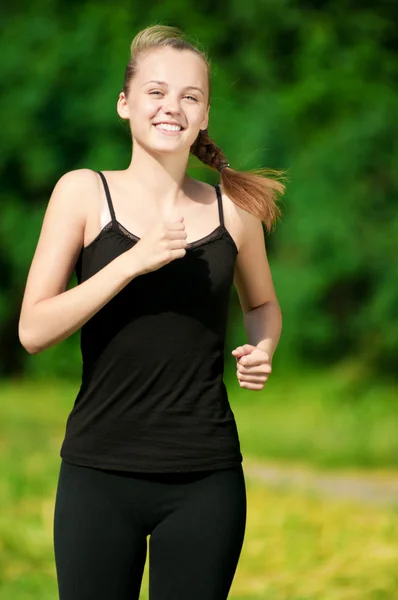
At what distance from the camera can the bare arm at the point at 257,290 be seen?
7.43 feet

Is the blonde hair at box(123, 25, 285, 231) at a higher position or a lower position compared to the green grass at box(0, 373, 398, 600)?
higher

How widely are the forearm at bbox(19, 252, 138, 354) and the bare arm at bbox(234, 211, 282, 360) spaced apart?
366 mm

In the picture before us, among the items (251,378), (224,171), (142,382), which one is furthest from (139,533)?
(224,171)

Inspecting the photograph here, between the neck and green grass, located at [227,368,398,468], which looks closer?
the neck

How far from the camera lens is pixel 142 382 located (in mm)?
2043

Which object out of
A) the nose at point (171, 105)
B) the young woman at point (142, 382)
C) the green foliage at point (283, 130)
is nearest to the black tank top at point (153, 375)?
the young woman at point (142, 382)

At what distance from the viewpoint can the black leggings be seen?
79.7 inches

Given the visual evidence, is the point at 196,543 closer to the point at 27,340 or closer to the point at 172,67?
the point at 27,340

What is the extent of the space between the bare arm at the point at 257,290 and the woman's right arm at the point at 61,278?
0.36m

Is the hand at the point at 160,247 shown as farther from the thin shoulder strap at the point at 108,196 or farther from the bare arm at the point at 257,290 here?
the bare arm at the point at 257,290

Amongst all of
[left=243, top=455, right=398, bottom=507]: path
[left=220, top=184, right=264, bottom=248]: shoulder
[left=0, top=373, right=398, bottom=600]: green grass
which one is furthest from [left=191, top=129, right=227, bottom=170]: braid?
[left=243, top=455, right=398, bottom=507]: path

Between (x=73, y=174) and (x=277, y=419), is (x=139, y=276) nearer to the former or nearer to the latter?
(x=73, y=174)

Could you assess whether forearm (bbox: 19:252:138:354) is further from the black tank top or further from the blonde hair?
the blonde hair

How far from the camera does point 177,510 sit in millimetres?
2055
